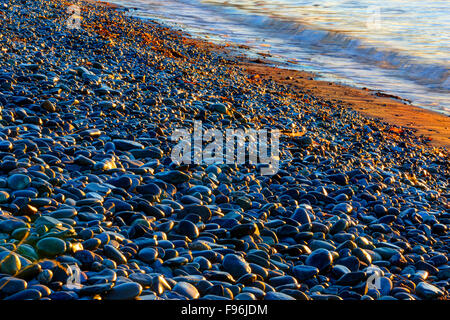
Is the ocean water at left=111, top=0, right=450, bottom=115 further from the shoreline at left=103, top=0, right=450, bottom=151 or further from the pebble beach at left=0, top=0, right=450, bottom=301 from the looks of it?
the pebble beach at left=0, top=0, right=450, bottom=301

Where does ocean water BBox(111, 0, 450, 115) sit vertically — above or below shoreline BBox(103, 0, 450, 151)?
above

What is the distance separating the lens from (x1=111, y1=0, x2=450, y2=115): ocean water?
13812mm

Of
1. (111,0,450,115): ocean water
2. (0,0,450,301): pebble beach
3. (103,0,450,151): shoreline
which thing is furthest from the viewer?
(111,0,450,115): ocean water

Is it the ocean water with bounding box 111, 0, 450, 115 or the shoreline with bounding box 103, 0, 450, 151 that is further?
the ocean water with bounding box 111, 0, 450, 115

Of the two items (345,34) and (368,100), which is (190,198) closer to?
(368,100)

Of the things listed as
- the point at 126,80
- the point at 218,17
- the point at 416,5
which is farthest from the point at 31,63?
the point at 416,5

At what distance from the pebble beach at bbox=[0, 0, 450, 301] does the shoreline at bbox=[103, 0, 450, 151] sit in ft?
2.41

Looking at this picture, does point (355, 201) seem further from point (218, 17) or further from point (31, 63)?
point (218, 17)

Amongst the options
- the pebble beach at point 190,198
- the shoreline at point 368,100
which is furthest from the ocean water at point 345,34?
the pebble beach at point 190,198

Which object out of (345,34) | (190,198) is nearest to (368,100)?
(190,198)

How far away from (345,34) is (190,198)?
56.1 ft

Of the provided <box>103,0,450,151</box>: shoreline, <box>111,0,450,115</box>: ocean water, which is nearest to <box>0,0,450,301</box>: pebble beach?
<box>103,0,450,151</box>: shoreline

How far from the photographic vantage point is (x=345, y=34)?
63.4 ft

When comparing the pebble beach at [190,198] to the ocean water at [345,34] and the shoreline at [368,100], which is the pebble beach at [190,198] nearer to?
the shoreline at [368,100]
